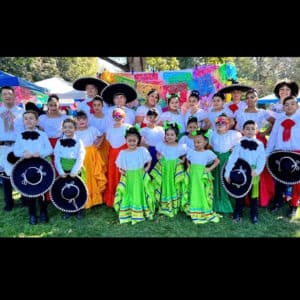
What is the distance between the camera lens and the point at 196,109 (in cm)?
500

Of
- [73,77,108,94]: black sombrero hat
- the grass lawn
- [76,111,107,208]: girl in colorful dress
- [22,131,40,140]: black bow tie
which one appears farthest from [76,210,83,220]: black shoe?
[73,77,108,94]: black sombrero hat

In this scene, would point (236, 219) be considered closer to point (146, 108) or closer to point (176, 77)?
→ point (146, 108)

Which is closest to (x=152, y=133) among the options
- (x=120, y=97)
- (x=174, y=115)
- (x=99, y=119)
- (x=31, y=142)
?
(x=174, y=115)

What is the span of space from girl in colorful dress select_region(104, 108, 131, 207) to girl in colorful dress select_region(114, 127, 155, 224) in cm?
28

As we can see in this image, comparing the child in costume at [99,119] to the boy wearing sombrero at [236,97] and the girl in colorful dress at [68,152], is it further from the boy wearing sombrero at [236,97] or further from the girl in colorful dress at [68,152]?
the boy wearing sombrero at [236,97]

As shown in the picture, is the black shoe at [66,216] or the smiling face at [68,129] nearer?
the smiling face at [68,129]

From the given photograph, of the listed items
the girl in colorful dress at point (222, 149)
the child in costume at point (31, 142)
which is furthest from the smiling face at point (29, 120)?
the girl in colorful dress at point (222, 149)

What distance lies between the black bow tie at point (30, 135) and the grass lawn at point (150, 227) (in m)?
1.21

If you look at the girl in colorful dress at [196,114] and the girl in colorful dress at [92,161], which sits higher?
the girl in colorful dress at [196,114]

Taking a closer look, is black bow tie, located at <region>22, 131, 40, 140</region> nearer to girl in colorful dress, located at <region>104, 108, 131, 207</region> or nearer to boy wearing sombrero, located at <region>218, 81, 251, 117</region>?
girl in colorful dress, located at <region>104, 108, 131, 207</region>

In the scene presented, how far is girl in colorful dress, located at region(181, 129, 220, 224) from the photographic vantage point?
4402mm

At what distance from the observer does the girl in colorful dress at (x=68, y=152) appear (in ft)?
14.2

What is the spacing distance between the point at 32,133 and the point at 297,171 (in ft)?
11.9

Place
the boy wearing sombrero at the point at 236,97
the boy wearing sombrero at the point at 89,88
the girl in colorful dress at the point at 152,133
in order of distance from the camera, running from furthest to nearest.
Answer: the boy wearing sombrero at the point at 89,88 → the boy wearing sombrero at the point at 236,97 → the girl in colorful dress at the point at 152,133
